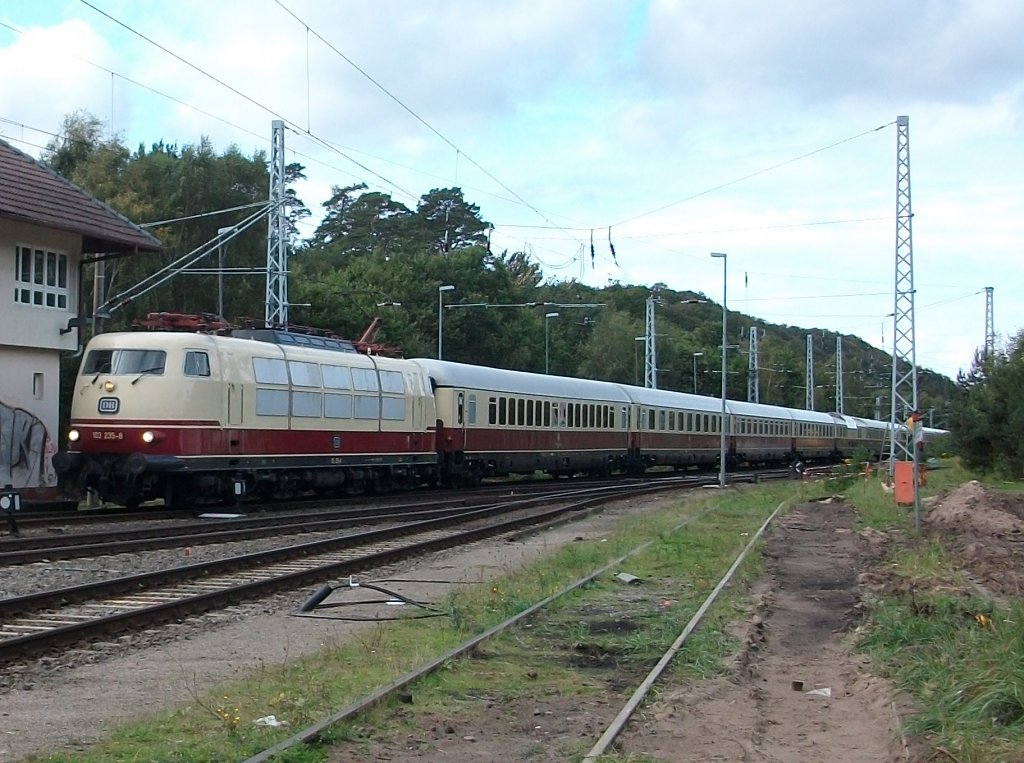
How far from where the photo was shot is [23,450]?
85.6 ft

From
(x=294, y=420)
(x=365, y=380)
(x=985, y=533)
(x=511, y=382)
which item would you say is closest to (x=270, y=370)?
(x=294, y=420)

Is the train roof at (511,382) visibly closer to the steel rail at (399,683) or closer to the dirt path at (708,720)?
the steel rail at (399,683)

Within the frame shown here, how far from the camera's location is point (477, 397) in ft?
115

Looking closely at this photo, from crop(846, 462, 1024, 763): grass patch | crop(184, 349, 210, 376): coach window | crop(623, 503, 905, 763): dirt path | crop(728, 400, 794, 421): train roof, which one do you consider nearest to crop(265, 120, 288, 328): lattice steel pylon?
crop(184, 349, 210, 376): coach window

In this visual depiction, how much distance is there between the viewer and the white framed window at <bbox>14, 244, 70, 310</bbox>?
26875mm

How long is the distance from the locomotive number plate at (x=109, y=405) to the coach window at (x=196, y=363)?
4.70 feet

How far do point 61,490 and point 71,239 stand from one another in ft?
24.6

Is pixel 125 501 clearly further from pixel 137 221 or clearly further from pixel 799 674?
pixel 137 221

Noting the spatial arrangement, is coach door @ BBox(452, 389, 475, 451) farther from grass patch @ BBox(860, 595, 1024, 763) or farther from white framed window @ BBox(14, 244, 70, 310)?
grass patch @ BBox(860, 595, 1024, 763)

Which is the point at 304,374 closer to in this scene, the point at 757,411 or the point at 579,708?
the point at 579,708

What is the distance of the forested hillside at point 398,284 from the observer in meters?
49.2

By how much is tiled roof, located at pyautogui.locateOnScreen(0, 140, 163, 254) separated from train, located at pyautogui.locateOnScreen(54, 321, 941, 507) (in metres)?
4.29

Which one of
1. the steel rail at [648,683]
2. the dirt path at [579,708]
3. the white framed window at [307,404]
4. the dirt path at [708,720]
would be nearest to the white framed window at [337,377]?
the white framed window at [307,404]

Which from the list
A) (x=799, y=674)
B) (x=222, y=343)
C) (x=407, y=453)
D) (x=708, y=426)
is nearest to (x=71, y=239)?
(x=222, y=343)
